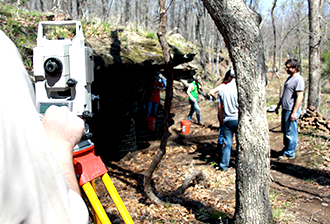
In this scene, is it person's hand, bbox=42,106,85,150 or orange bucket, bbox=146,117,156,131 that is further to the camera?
orange bucket, bbox=146,117,156,131

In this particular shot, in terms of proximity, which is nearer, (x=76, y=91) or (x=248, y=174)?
(x=76, y=91)

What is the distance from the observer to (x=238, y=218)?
304 centimetres

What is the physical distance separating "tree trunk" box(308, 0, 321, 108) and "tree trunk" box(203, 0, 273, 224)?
5969 millimetres

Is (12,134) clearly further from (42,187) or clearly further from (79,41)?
(79,41)

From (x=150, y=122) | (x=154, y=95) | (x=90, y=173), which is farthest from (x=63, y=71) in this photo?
(x=154, y=95)

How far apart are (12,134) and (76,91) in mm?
1835

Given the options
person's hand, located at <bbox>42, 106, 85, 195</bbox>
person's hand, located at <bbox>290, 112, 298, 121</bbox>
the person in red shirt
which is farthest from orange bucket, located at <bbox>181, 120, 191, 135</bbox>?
person's hand, located at <bbox>42, 106, 85, 195</bbox>

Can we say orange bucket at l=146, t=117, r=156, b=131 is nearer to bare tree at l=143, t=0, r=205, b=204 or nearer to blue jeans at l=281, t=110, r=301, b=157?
blue jeans at l=281, t=110, r=301, b=157

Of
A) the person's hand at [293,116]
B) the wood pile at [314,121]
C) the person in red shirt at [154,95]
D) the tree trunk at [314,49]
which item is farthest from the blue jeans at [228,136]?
the person in red shirt at [154,95]

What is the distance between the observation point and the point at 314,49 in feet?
25.0

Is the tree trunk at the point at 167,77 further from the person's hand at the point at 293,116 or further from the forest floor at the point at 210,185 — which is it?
the person's hand at the point at 293,116

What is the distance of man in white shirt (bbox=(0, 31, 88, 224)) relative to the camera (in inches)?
23.3

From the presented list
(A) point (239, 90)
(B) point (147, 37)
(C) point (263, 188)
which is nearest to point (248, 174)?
(C) point (263, 188)

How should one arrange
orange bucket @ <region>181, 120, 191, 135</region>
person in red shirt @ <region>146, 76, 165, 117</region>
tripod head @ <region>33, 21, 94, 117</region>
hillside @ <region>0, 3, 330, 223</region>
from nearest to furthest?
tripod head @ <region>33, 21, 94, 117</region>, hillside @ <region>0, 3, 330, 223</region>, orange bucket @ <region>181, 120, 191, 135</region>, person in red shirt @ <region>146, 76, 165, 117</region>
